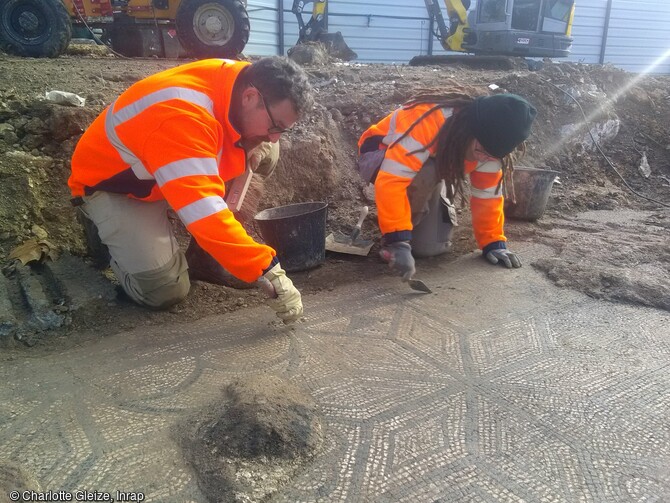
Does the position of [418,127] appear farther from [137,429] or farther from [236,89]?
[137,429]

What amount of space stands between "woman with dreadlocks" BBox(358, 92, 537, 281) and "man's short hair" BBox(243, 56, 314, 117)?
79cm

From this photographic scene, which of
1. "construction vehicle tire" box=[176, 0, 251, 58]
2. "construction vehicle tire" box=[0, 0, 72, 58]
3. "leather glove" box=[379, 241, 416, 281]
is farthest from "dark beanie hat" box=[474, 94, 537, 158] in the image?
"construction vehicle tire" box=[0, 0, 72, 58]

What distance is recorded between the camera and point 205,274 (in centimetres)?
272

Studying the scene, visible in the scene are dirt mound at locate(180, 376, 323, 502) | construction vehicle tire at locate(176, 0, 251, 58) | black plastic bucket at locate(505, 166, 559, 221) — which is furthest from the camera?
construction vehicle tire at locate(176, 0, 251, 58)

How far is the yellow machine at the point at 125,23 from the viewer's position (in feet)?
17.6

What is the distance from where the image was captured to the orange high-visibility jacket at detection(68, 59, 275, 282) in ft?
5.83

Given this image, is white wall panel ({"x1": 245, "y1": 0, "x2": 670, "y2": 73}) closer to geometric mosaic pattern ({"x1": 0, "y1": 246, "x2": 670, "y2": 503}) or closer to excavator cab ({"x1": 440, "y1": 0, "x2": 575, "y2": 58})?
excavator cab ({"x1": 440, "y1": 0, "x2": 575, "y2": 58})

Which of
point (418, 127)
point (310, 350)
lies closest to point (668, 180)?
point (418, 127)

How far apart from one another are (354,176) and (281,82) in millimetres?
2144

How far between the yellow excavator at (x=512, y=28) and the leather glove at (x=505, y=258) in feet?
24.8

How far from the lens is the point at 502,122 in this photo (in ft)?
7.62

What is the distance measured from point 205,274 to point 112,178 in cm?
79

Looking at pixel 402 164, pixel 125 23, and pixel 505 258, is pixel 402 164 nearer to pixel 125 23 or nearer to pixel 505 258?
pixel 505 258

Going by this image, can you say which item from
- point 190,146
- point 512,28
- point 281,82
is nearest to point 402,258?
point 281,82
